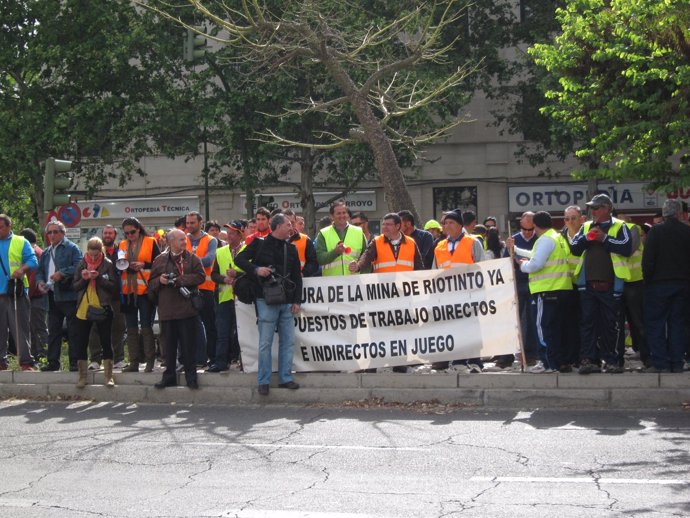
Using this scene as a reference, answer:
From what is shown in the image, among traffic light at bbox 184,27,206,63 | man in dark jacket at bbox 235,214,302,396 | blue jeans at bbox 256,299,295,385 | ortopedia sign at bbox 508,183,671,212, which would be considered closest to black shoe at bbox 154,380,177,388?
blue jeans at bbox 256,299,295,385

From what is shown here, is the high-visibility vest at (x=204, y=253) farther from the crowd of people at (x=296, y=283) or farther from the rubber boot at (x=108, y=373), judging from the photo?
the rubber boot at (x=108, y=373)

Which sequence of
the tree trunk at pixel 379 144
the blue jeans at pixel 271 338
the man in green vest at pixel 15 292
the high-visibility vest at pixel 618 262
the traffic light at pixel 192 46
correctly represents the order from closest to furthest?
the high-visibility vest at pixel 618 262 < the blue jeans at pixel 271 338 < the man in green vest at pixel 15 292 < the tree trunk at pixel 379 144 < the traffic light at pixel 192 46

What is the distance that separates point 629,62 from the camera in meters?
15.5

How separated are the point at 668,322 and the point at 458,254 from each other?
2.49 meters

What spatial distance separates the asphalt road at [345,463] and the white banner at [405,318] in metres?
1.17

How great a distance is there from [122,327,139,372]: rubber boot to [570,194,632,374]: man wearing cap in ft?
18.0

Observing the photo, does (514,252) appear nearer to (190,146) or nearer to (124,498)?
(124,498)

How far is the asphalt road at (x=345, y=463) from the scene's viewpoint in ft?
22.0

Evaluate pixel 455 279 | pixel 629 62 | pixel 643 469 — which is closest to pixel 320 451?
pixel 643 469

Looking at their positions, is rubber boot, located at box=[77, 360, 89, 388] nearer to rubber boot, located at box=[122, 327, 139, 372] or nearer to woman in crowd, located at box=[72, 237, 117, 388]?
woman in crowd, located at box=[72, 237, 117, 388]

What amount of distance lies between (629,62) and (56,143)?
56.8ft

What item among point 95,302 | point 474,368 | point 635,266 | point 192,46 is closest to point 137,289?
point 95,302

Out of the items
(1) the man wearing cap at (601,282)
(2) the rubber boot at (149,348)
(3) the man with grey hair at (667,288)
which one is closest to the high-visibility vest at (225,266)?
(2) the rubber boot at (149,348)

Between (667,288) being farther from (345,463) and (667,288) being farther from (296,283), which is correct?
(345,463)
